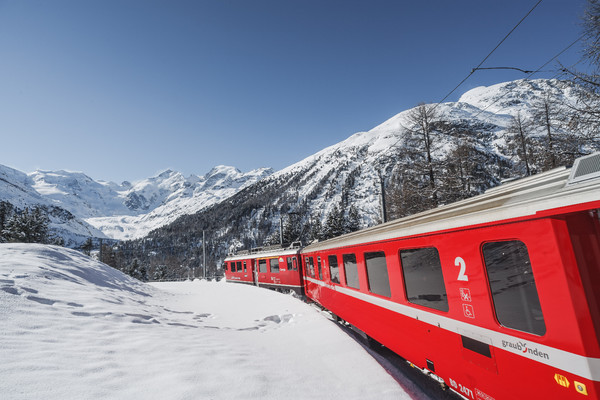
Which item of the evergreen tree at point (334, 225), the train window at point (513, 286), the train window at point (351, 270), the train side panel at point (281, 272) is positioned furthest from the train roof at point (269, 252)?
the evergreen tree at point (334, 225)

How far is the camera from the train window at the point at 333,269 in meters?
8.98

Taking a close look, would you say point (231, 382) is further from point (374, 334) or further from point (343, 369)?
point (374, 334)

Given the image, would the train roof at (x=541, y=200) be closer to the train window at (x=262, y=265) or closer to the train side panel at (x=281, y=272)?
the train side panel at (x=281, y=272)

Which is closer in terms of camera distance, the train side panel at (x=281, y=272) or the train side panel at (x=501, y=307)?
the train side panel at (x=501, y=307)

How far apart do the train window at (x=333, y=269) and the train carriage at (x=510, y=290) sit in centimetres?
377

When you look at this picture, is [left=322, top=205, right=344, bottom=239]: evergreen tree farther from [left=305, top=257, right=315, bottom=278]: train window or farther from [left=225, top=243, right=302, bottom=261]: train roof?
[left=305, top=257, right=315, bottom=278]: train window

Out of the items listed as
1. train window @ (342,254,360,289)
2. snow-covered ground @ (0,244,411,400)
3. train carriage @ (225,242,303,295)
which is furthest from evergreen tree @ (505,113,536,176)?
snow-covered ground @ (0,244,411,400)

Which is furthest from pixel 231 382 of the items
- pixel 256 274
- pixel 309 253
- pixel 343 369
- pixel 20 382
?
pixel 256 274

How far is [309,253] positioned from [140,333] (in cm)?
847

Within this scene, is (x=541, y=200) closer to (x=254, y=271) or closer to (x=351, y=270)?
(x=351, y=270)

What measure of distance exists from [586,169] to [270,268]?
18802mm

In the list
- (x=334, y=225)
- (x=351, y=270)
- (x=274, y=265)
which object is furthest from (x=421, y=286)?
(x=334, y=225)

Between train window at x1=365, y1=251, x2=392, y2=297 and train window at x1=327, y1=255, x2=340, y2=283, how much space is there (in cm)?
264

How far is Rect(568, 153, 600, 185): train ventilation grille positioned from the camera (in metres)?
2.40
